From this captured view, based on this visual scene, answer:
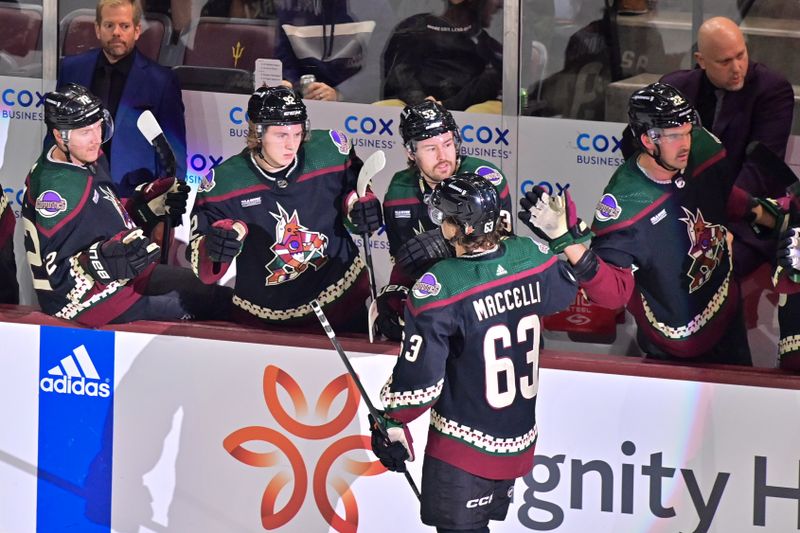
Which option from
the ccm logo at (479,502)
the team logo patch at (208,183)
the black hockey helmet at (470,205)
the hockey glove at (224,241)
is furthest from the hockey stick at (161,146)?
the ccm logo at (479,502)

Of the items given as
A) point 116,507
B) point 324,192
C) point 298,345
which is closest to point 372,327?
point 298,345

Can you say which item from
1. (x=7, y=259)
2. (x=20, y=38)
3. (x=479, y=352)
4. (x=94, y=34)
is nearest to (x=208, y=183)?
(x=7, y=259)

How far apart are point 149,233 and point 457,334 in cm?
228

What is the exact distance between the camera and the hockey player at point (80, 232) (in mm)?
5453

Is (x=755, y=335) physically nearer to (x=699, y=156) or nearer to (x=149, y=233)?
(x=699, y=156)

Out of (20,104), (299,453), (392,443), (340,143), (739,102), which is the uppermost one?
(739,102)

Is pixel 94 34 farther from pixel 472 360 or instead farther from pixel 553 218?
pixel 472 360

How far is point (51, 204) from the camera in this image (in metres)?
5.46

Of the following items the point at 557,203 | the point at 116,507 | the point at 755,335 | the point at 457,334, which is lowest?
the point at 116,507

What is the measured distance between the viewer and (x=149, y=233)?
6.29 meters

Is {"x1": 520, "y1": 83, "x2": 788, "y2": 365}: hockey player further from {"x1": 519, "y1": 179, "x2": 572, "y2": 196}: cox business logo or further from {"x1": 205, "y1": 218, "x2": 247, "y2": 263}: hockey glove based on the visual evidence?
{"x1": 519, "y1": 179, "x2": 572, "y2": 196}: cox business logo

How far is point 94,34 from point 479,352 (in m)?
3.55

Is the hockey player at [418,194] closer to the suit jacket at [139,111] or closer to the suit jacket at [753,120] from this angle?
the suit jacket at [753,120]

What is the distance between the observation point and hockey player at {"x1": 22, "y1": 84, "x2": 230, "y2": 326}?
17.9ft
